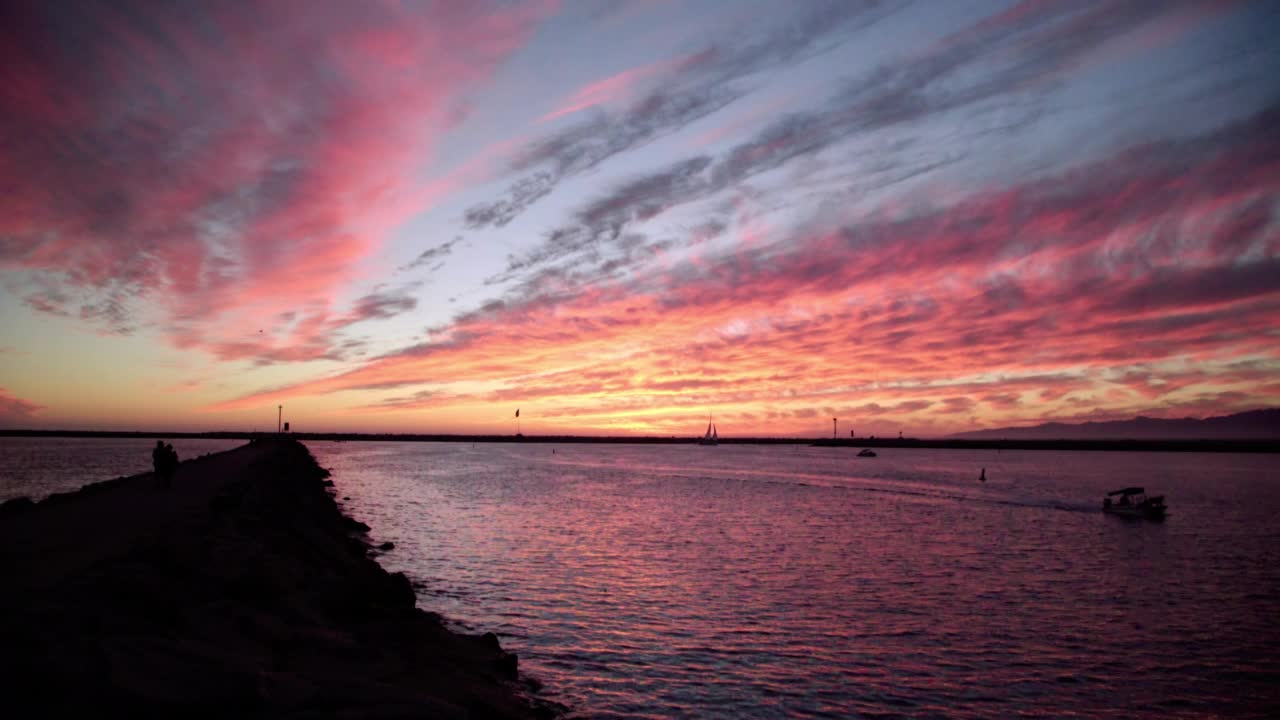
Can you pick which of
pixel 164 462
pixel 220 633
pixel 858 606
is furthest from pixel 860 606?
pixel 164 462

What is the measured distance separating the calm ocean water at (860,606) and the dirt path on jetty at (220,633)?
3.21 m

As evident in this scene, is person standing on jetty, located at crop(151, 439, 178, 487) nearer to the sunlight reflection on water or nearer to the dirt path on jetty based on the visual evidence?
the sunlight reflection on water

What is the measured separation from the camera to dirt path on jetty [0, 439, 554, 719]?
276 inches

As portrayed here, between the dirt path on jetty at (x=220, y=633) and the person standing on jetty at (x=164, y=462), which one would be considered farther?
the person standing on jetty at (x=164, y=462)

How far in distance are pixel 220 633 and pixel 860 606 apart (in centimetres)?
1782

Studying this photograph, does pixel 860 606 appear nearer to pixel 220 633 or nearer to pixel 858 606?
pixel 858 606

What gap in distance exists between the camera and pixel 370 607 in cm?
1409

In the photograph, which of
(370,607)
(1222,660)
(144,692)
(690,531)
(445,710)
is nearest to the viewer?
(144,692)

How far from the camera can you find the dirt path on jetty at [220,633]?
276 inches

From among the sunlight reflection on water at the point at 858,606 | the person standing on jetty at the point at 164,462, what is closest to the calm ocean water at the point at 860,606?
the sunlight reflection on water at the point at 858,606

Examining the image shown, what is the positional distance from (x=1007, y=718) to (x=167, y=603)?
1421cm

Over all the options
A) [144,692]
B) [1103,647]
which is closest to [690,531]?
[1103,647]

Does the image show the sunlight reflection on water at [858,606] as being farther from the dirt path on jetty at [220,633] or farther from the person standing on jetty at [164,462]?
the person standing on jetty at [164,462]

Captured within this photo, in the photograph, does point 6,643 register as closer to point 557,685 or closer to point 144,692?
point 144,692
